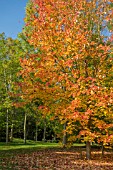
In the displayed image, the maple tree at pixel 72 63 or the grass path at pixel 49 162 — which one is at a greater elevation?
the maple tree at pixel 72 63

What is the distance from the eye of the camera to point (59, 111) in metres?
13.9

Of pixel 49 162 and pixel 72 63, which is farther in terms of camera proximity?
pixel 72 63

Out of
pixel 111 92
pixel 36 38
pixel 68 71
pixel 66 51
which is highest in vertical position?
pixel 36 38

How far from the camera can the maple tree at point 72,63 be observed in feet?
44.1

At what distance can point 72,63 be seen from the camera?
47.0 ft

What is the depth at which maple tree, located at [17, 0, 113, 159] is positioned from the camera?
44.1 feet

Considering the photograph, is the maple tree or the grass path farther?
the maple tree

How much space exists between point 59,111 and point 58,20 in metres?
5.00

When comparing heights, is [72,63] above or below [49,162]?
above

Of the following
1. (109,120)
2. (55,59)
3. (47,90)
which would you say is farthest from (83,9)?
(109,120)

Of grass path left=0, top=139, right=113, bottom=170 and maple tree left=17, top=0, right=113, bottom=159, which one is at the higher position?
maple tree left=17, top=0, right=113, bottom=159

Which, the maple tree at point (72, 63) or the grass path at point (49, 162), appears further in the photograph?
the maple tree at point (72, 63)

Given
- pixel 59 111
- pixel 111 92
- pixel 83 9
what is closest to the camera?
pixel 111 92

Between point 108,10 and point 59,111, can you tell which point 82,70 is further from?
point 108,10
